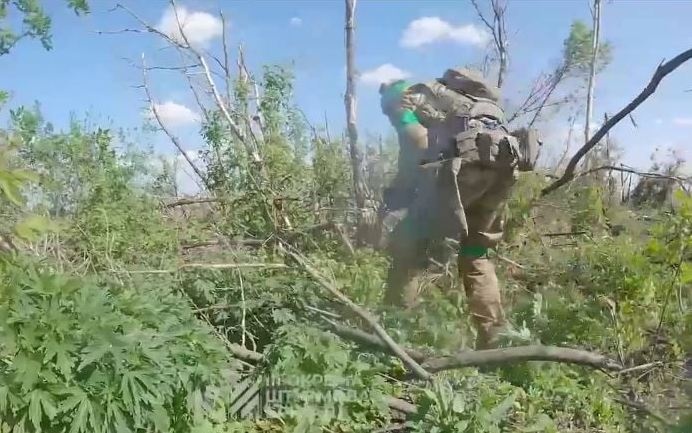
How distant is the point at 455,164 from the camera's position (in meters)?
1.16

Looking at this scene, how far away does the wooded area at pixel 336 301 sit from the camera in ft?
3.76

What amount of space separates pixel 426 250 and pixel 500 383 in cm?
34

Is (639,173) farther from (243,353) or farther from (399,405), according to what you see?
(243,353)

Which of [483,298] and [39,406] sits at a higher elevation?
[483,298]

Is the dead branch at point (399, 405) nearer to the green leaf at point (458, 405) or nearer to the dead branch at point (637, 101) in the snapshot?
the green leaf at point (458, 405)

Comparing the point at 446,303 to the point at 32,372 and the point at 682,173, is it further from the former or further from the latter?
the point at 32,372

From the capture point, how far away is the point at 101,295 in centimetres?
124

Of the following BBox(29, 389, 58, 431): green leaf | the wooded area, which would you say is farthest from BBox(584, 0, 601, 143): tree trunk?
BBox(29, 389, 58, 431): green leaf

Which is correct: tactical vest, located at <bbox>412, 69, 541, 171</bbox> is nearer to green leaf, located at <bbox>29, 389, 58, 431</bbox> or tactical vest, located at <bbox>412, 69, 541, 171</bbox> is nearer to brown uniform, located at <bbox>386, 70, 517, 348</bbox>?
brown uniform, located at <bbox>386, 70, 517, 348</bbox>

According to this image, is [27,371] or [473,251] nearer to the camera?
[27,371]

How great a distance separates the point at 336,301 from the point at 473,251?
0.88 ft

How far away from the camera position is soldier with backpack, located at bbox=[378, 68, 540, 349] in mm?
1103

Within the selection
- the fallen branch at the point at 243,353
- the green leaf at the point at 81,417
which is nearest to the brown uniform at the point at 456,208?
the fallen branch at the point at 243,353

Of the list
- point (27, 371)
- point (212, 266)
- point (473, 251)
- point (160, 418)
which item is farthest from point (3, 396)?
point (473, 251)
